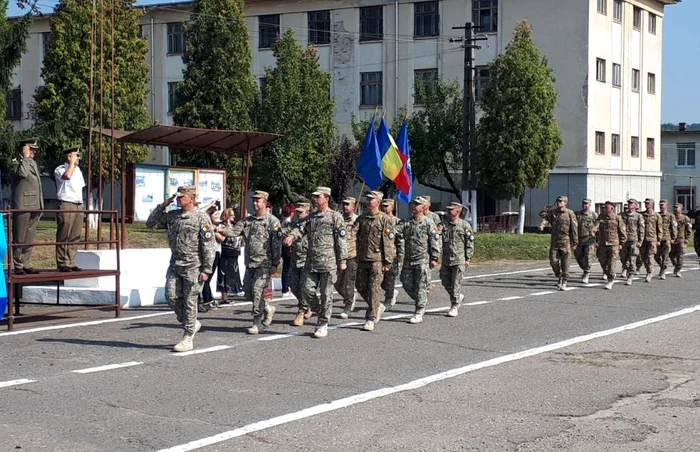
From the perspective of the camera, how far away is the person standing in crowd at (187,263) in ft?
38.0

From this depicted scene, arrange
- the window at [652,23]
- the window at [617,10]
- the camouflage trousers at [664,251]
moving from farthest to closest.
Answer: the window at [652,23] → the window at [617,10] → the camouflage trousers at [664,251]

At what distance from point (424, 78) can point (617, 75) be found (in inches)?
375

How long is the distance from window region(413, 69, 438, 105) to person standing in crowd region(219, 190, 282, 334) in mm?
33255

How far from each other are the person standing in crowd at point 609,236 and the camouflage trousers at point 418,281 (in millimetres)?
7876

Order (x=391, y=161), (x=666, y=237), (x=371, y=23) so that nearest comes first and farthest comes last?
1. (x=391, y=161)
2. (x=666, y=237)
3. (x=371, y=23)

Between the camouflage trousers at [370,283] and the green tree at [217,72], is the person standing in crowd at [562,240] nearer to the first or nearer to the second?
the camouflage trousers at [370,283]

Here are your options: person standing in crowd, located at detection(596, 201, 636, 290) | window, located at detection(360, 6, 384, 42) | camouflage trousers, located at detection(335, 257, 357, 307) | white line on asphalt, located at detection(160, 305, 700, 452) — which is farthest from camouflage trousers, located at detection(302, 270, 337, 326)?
window, located at detection(360, 6, 384, 42)

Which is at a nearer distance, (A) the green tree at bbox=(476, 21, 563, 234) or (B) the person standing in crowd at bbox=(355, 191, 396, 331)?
(B) the person standing in crowd at bbox=(355, 191, 396, 331)

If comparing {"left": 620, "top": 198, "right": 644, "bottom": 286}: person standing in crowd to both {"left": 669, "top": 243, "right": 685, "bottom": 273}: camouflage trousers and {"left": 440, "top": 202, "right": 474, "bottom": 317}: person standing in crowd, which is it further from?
{"left": 440, "top": 202, "right": 474, "bottom": 317}: person standing in crowd

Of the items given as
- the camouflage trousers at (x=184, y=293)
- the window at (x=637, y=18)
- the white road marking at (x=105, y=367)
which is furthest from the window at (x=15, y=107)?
the white road marking at (x=105, y=367)

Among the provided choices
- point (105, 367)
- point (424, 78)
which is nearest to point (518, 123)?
point (424, 78)

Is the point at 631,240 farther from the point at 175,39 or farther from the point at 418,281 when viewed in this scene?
the point at 175,39

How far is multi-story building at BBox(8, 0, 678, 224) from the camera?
155 ft

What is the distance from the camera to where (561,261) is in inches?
810
